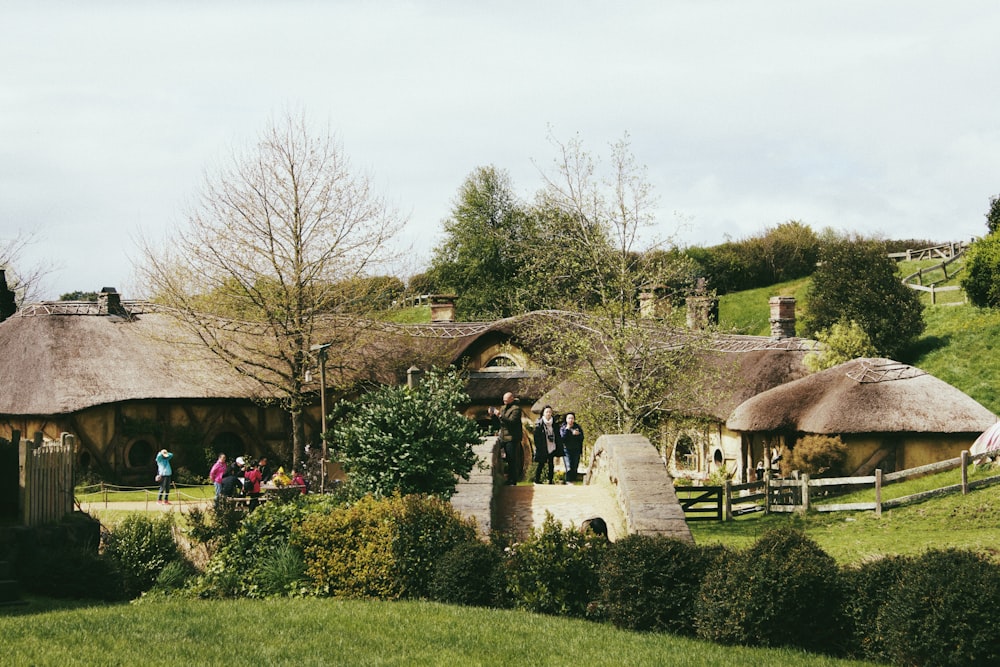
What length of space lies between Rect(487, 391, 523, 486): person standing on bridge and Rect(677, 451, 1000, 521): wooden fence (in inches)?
184

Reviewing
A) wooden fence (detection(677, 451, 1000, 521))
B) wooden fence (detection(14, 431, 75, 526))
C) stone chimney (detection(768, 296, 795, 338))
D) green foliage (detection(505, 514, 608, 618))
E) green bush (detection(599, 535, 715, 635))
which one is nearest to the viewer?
green bush (detection(599, 535, 715, 635))

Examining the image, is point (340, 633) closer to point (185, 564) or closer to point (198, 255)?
point (185, 564)

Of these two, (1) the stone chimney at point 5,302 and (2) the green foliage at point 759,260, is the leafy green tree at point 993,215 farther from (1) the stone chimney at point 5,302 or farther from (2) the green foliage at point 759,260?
(1) the stone chimney at point 5,302

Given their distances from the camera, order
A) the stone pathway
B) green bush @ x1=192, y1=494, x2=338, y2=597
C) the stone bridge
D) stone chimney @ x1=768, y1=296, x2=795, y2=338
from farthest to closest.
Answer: stone chimney @ x1=768, y1=296, x2=795, y2=338 → the stone pathway → green bush @ x1=192, y1=494, x2=338, y2=597 → the stone bridge

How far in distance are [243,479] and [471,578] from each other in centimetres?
1661

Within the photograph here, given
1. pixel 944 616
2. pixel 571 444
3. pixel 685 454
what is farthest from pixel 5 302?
pixel 944 616

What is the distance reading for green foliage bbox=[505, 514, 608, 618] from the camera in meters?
12.0

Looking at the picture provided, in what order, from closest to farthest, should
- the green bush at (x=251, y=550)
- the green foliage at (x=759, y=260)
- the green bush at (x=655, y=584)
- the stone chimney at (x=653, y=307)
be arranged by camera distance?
the green bush at (x=655, y=584)
the green bush at (x=251, y=550)
the stone chimney at (x=653, y=307)
the green foliage at (x=759, y=260)

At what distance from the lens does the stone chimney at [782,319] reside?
37.4 meters

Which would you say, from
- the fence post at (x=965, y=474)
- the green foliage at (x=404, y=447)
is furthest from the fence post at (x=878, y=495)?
the green foliage at (x=404, y=447)

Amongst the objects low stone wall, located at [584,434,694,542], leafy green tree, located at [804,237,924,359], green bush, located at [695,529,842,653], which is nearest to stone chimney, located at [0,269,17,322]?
low stone wall, located at [584,434,694,542]

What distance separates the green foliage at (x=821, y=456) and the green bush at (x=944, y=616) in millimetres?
17326

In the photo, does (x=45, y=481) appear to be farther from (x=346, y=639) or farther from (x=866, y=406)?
(x=866, y=406)

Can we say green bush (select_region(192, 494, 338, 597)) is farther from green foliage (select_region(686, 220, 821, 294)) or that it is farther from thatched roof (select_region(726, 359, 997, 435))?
green foliage (select_region(686, 220, 821, 294))
